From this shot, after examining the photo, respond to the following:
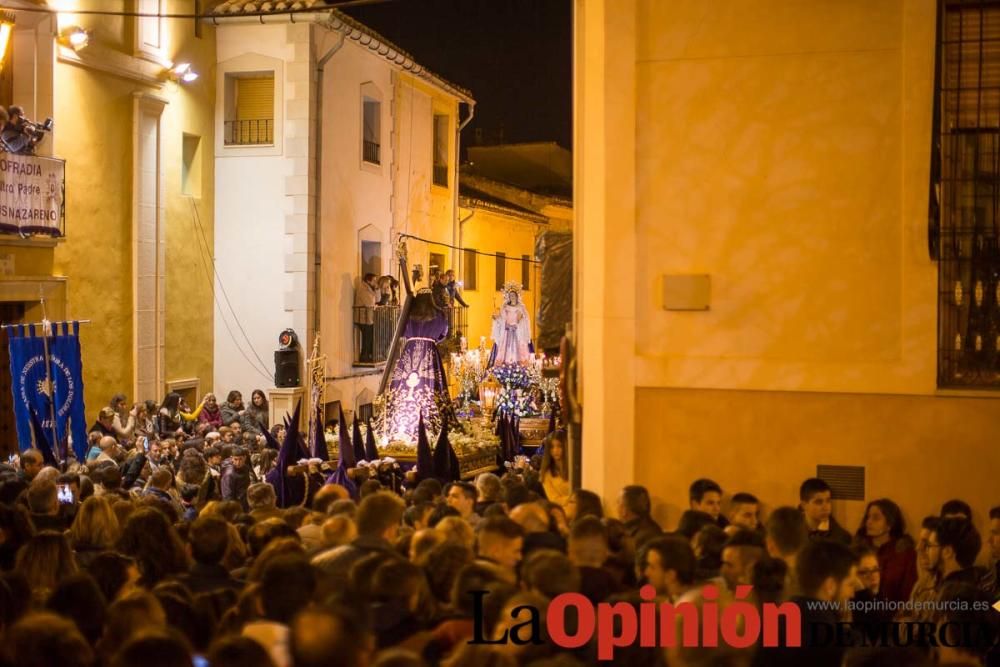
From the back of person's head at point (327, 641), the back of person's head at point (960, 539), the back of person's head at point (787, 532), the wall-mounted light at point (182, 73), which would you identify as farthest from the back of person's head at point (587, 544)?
the wall-mounted light at point (182, 73)

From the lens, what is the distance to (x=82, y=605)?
177 inches

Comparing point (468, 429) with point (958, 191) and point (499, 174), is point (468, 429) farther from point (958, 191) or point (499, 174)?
point (499, 174)

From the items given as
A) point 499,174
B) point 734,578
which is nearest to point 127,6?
point 734,578

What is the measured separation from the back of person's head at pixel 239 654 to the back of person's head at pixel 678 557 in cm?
203

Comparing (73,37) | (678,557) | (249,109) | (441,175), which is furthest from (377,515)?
(441,175)

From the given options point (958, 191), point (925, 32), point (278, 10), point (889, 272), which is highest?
point (278, 10)

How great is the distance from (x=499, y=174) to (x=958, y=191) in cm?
3219

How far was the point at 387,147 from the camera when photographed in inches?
984

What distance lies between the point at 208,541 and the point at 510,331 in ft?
63.4

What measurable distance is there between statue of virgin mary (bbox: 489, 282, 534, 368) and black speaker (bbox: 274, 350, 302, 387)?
5317 mm

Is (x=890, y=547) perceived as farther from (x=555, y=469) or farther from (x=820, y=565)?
(x=555, y=469)

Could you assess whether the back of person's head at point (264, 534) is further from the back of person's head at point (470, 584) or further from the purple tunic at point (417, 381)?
the purple tunic at point (417, 381)

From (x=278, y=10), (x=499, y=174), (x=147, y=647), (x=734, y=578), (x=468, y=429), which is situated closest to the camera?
(x=147, y=647)

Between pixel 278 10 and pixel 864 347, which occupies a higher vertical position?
pixel 278 10
